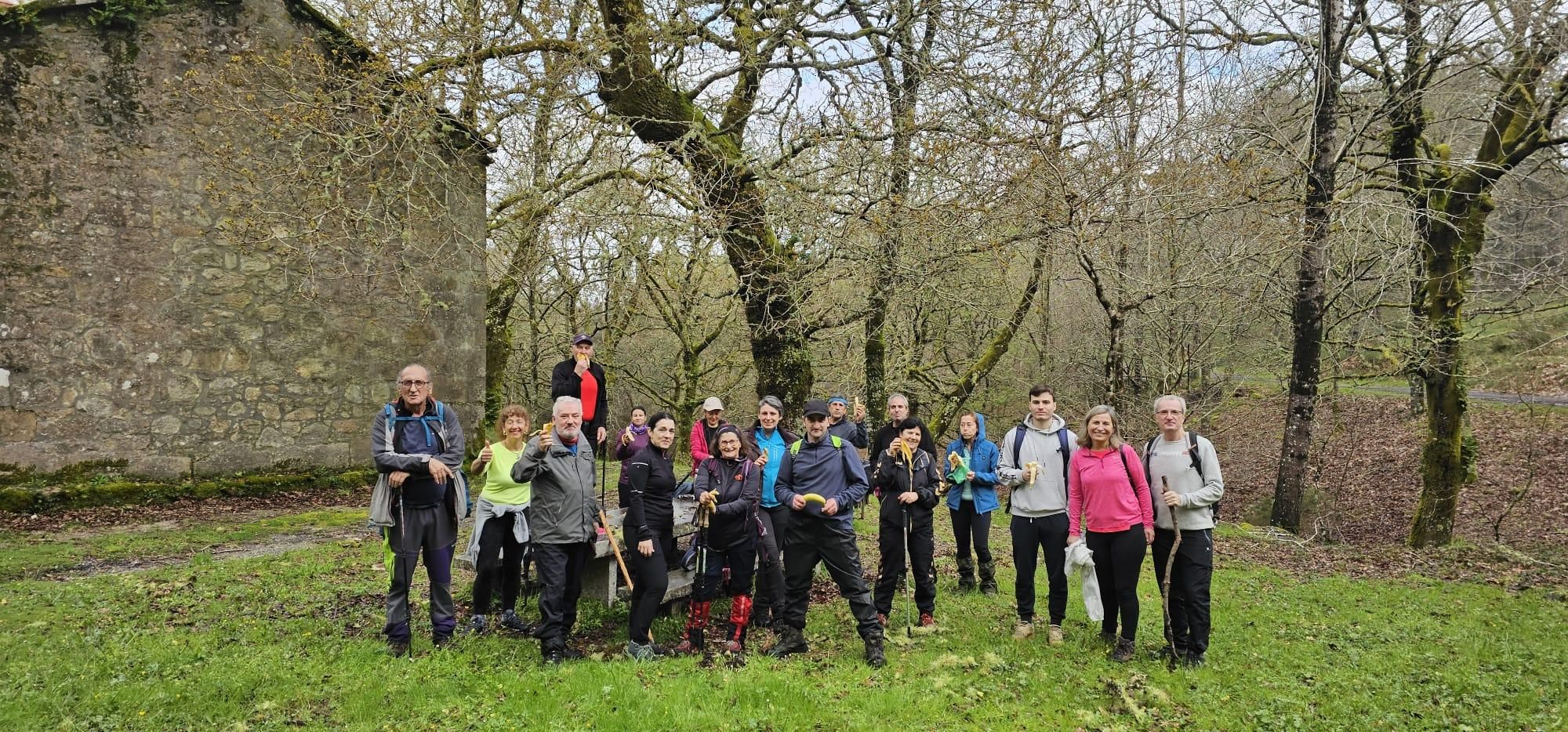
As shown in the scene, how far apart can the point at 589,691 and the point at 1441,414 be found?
459 inches

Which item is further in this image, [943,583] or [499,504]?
[943,583]

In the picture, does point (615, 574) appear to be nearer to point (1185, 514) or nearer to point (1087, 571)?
point (1087, 571)

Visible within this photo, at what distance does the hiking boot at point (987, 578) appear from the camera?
7344 mm

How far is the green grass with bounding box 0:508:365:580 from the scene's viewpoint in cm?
721

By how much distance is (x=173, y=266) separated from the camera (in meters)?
9.81

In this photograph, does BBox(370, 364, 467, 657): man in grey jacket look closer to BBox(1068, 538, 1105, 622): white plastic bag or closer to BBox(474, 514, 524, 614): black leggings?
Answer: BBox(474, 514, 524, 614): black leggings

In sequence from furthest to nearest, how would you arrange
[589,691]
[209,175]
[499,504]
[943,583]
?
[209,175]
[943,583]
[499,504]
[589,691]

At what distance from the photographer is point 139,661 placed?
4.79 meters

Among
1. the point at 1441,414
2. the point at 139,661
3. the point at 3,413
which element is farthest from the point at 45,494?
the point at 1441,414

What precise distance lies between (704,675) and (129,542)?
273 inches

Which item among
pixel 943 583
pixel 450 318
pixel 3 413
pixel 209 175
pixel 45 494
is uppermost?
pixel 209 175

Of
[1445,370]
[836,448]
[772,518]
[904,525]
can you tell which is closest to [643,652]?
[772,518]

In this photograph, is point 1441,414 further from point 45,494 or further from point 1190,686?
point 45,494

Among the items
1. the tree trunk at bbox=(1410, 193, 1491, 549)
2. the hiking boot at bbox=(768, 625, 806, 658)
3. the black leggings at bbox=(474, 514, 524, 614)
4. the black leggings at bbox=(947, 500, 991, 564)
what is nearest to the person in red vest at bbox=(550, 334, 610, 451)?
the black leggings at bbox=(474, 514, 524, 614)
